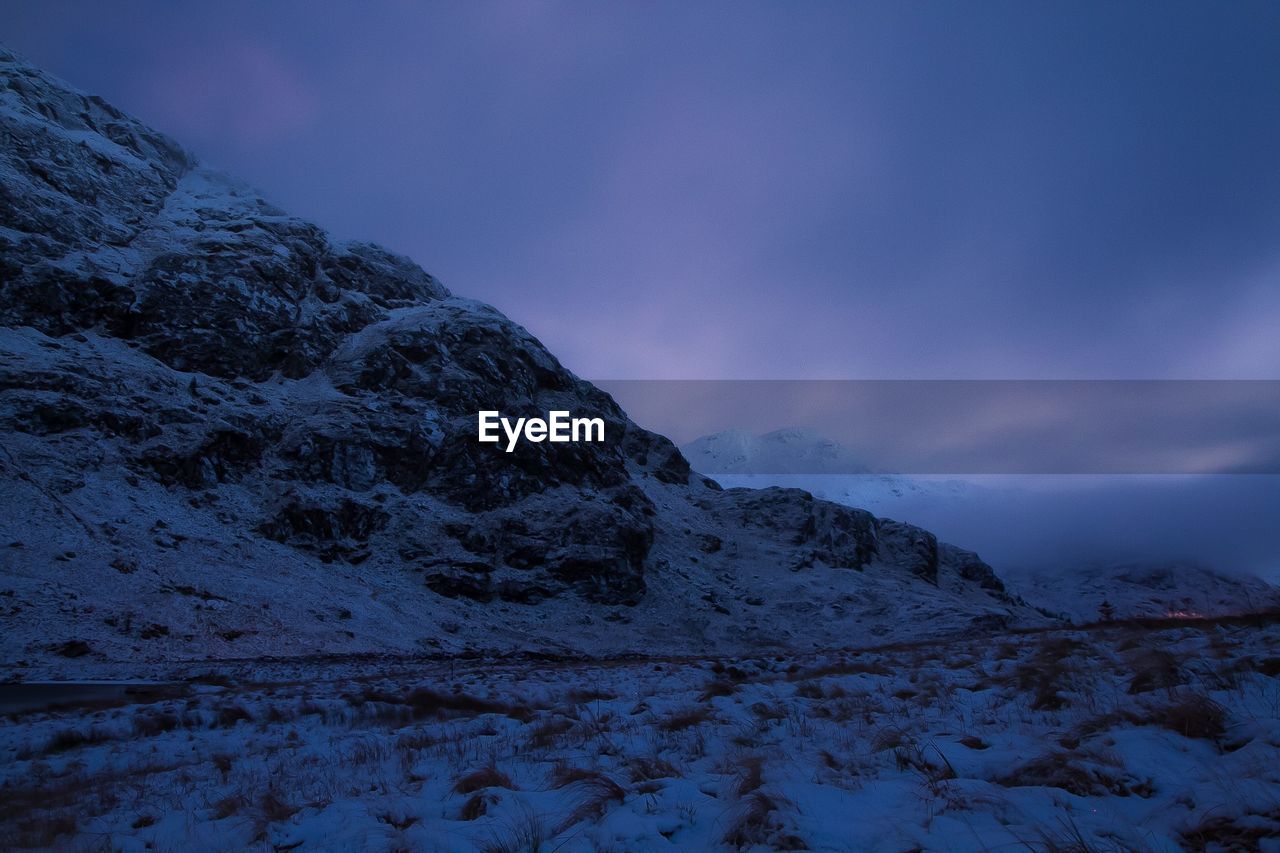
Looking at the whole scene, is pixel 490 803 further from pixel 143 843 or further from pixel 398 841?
pixel 143 843

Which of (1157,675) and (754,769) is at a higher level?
(1157,675)

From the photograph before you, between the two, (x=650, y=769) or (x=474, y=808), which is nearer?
(x=474, y=808)

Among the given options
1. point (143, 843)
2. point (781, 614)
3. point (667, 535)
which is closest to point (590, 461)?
point (667, 535)

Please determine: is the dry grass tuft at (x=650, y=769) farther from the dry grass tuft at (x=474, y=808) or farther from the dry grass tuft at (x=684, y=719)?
the dry grass tuft at (x=684, y=719)

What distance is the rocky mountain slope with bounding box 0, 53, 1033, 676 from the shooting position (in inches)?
1507

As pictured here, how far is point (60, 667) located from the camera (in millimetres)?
24625

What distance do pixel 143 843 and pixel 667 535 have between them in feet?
237

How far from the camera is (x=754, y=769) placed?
16.7ft

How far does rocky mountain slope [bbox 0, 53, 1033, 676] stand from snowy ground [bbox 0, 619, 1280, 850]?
80.0 feet

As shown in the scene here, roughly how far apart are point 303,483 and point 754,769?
200 ft

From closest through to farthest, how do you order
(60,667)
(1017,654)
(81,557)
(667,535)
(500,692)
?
(1017,654) → (500,692) → (60,667) → (81,557) → (667,535)

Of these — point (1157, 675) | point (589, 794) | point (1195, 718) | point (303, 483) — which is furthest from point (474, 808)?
point (303, 483)

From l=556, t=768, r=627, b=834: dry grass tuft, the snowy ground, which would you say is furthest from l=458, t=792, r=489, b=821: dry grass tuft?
l=556, t=768, r=627, b=834: dry grass tuft

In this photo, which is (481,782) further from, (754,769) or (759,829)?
(759,829)
